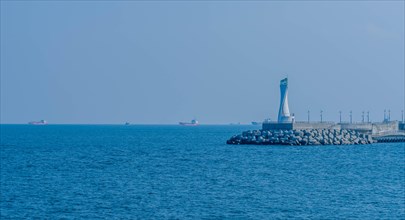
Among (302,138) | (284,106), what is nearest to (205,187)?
(302,138)

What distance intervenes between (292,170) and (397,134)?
52.9 metres

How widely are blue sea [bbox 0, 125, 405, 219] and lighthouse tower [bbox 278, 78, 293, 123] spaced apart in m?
41.2

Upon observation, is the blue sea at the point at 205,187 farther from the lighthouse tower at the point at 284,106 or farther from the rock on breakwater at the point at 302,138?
the lighthouse tower at the point at 284,106

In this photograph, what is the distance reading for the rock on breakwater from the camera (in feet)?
254

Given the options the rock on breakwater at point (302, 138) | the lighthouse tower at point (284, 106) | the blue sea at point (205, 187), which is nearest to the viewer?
the blue sea at point (205, 187)

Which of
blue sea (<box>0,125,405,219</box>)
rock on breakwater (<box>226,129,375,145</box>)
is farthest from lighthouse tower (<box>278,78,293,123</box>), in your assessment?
blue sea (<box>0,125,405,219</box>)

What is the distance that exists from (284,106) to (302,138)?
2485cm

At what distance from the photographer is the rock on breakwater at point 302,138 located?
77.6 metres

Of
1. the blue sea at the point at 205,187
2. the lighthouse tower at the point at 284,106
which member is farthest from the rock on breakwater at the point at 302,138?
the blue sea at the point at 205,187

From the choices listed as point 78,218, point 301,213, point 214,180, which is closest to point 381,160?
point 214,180

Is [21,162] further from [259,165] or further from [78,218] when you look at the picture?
[78,218]

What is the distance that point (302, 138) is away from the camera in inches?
3063

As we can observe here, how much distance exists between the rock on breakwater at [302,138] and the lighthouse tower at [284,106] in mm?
15254

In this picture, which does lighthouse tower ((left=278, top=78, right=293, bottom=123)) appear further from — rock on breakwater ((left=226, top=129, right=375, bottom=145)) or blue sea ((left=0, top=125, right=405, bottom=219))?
blue sea ((left=0, top=125, right=405, bottom=219))
